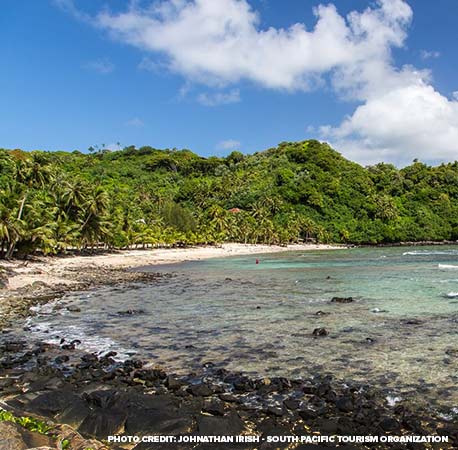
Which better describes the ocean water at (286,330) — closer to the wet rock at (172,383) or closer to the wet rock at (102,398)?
the wet rock at (172,383)

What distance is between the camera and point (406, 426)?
884 centimetres

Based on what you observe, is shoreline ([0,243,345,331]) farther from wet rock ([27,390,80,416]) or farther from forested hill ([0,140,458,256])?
wet rock ([27,390,80,416])

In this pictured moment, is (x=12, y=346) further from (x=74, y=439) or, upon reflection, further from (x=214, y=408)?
(x=214, y=408)

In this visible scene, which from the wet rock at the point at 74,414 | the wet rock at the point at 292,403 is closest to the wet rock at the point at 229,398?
the wet rock at the point at 292,403

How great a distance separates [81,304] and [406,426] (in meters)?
20.7

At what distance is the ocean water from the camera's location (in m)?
12.8

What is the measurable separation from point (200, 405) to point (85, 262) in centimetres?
4912

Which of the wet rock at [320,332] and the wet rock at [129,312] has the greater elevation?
the wet rock at [320,332]

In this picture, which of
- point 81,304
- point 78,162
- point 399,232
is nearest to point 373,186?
point 399,232

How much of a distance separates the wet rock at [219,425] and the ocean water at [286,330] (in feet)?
12.5

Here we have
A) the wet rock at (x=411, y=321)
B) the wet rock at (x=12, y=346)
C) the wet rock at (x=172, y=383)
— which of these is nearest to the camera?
the wet rock at (x=172, y=383)

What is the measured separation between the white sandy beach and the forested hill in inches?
177

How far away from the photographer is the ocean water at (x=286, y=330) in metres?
12.8

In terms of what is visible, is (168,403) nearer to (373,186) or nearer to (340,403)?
(340,403)
